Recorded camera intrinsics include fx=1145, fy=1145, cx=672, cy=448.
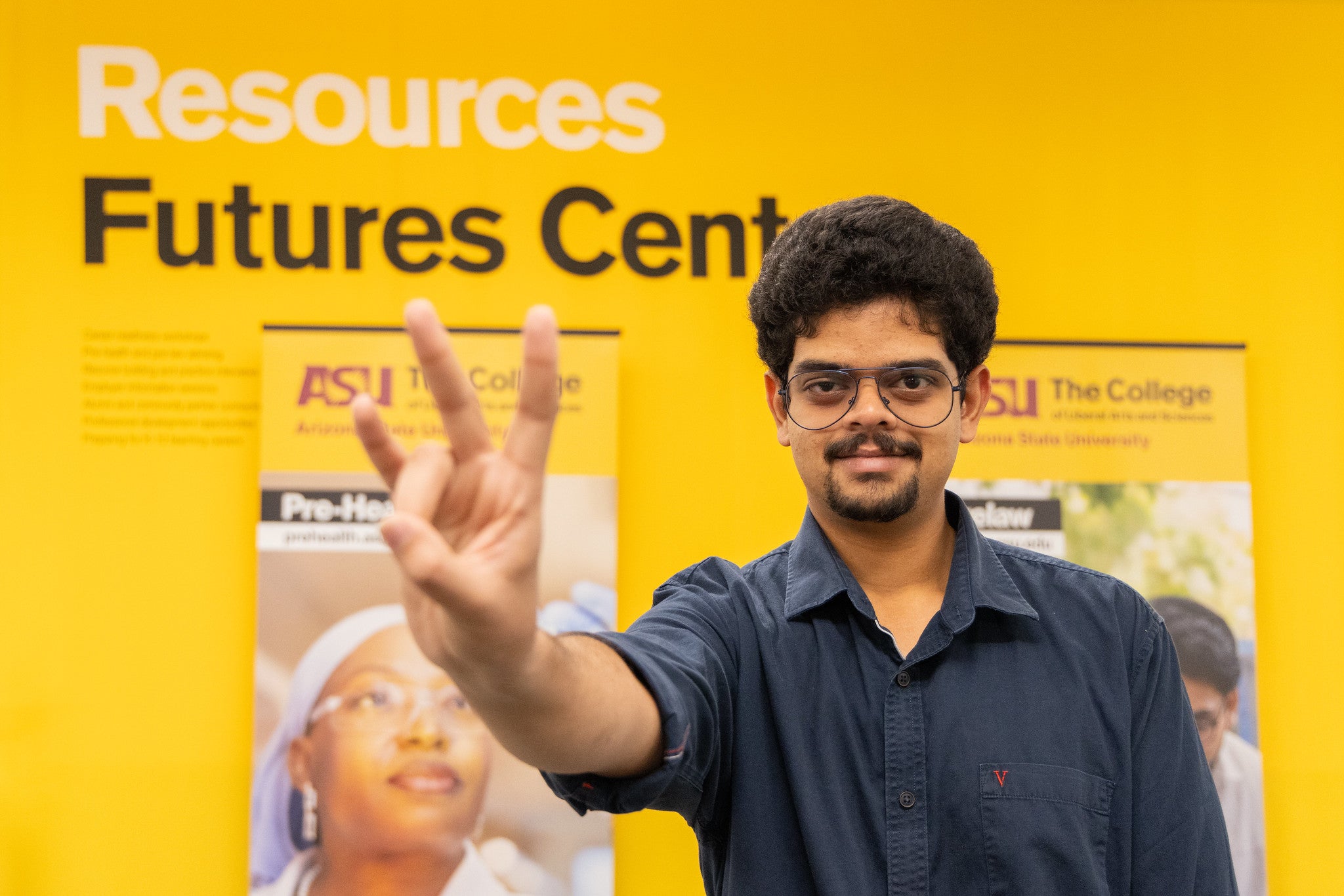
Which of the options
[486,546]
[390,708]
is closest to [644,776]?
[486,546]

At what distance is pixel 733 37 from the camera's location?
3.21m

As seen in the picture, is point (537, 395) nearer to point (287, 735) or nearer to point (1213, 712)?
point (287, 735)

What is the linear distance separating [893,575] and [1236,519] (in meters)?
2.04

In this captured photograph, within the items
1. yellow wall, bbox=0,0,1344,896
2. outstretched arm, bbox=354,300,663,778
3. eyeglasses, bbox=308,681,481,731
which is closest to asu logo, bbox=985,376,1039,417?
yellow wall, bbox=0,0,1344,896

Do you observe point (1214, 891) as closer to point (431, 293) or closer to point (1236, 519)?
point (1236, 519)

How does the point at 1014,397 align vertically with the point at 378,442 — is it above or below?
above

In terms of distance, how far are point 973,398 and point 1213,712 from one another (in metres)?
1.95

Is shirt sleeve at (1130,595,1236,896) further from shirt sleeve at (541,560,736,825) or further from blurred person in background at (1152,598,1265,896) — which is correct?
blurred person in background at (1152,598,1265,896)

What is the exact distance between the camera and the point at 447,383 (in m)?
0.95

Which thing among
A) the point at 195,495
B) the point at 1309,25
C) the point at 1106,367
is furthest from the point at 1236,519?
the point at 195,495

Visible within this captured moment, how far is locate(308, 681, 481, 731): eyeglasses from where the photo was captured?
9.43ft

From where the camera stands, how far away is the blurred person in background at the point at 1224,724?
118 inches

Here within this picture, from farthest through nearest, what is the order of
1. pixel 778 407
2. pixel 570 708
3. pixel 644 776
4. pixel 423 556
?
1. pixel 778 407
2. pixel 644 776
3. pixel 570 708
4. pixel 423 556

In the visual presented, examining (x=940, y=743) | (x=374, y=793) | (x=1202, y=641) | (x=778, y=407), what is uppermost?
(x=778, y=407)
